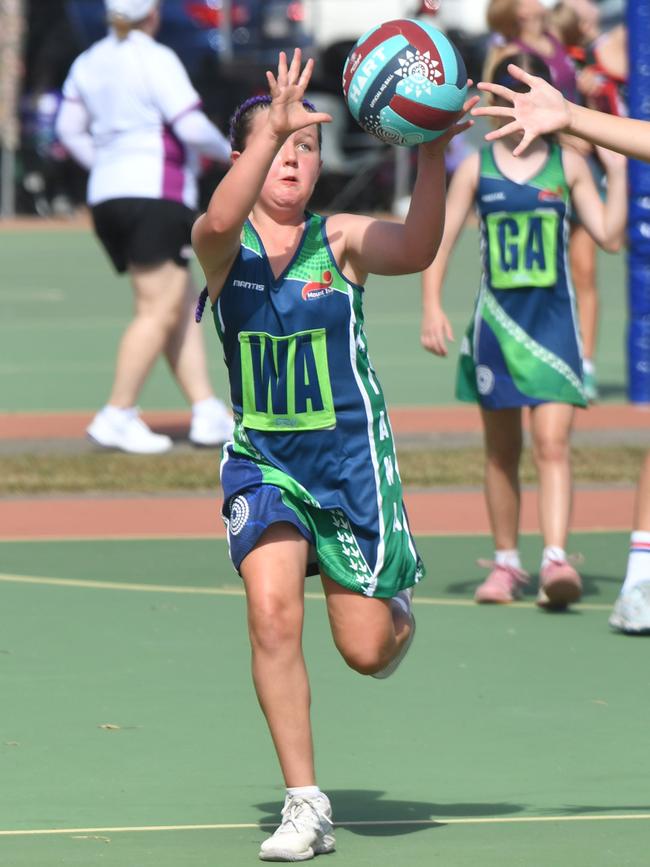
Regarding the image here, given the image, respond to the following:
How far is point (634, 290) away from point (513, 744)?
791 cm

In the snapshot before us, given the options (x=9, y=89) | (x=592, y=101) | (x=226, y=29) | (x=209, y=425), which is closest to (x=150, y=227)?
(x=209, y=425)

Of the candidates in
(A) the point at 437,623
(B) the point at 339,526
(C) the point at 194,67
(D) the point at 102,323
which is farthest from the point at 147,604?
(C) the point at 194,67

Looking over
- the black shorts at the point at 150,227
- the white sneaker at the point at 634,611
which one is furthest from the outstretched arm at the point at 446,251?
the black shorts at the point at 150,227

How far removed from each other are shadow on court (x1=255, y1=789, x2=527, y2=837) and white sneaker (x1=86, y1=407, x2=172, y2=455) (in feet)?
21.1

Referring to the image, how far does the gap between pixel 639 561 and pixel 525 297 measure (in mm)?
1206

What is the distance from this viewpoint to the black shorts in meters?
11.8

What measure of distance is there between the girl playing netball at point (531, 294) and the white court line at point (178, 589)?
0.32 feet

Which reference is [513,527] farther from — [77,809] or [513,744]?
[77,809]

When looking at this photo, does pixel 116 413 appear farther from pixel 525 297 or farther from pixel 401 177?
pixel 401 177

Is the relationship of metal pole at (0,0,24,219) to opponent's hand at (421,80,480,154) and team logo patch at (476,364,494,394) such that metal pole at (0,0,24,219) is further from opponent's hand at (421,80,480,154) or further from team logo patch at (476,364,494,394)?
opponent's hand at (421,80,480,154)

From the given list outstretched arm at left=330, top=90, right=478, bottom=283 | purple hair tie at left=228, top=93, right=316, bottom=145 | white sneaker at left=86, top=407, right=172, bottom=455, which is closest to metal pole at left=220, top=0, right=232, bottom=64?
white sneaker at left=86, top=407, right=172, bottom=455

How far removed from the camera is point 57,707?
21.6 ft

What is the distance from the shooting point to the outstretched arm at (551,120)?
17.1 ft

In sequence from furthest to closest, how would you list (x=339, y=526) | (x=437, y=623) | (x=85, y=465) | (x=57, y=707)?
(x=85, y=465)
(x=437, y=623)
(x=57, y=707)
(x=339, y=526)
